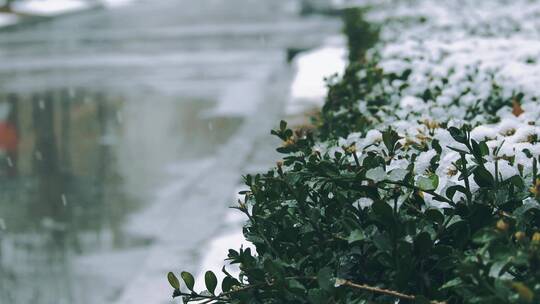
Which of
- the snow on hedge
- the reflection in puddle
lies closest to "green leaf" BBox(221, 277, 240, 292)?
the snow on hedge

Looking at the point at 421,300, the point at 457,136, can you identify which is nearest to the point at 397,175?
Answer: the point at 457,136

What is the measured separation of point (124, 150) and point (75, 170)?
918 millimetres

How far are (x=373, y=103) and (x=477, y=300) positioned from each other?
2440 mm

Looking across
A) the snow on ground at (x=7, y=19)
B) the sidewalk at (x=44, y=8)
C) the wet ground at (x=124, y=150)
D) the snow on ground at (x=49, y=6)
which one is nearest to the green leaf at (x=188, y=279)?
the wet ground at (x=124, y=150)

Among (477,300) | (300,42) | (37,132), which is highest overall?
(300,42)

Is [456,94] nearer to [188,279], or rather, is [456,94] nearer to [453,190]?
[453,190]

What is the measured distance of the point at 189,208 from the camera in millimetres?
6168

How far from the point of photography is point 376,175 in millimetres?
2145

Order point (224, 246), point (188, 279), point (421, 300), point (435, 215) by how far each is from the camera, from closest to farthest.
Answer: point (421, 300) < point (435, 215) < point (188, 279) < point (224, 246)

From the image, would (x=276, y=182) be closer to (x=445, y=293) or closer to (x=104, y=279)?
(x=445, y=293)

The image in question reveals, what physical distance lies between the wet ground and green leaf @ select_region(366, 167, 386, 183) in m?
2.59

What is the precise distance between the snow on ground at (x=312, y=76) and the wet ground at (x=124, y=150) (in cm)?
31

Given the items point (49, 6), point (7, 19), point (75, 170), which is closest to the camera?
point (75, 170)

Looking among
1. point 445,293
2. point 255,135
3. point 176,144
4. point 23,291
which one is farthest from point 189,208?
point 445,293
